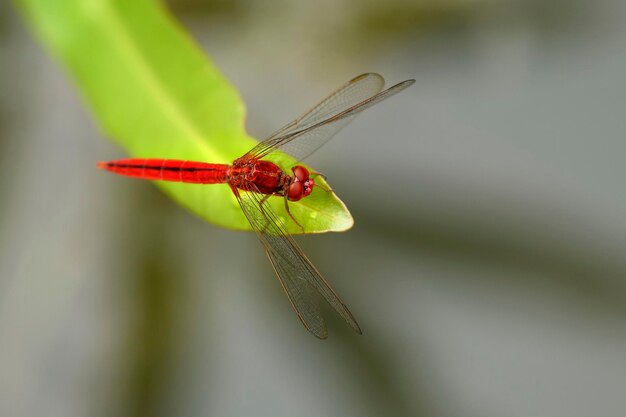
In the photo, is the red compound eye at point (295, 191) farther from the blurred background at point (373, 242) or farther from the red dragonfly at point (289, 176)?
the blurred background at point (373, 242)

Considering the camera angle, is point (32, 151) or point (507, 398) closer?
point (507, 398)

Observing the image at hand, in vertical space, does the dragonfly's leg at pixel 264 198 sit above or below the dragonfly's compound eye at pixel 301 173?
below

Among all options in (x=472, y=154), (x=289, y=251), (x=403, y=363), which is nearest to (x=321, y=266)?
(x=403, y=363)

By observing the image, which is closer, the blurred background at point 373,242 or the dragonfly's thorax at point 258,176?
the dragonfly's thorax at point 258,176

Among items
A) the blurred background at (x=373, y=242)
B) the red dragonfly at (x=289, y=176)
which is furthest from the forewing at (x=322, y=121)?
the blurred background at (x=373, y=242)

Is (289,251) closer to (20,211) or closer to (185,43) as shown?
(185,43)

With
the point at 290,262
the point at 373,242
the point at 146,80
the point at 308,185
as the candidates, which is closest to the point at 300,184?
the point at 308,185
